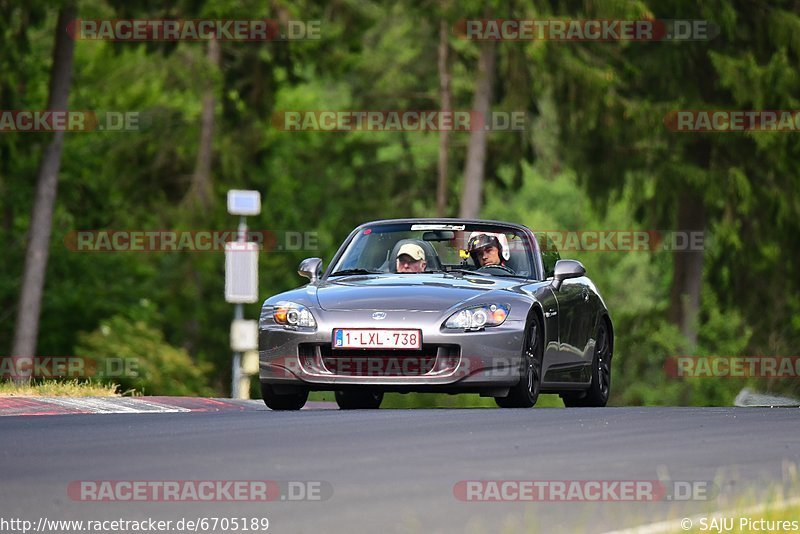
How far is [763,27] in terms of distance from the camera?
125 ft

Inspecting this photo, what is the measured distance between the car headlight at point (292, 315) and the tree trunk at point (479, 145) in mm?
24139

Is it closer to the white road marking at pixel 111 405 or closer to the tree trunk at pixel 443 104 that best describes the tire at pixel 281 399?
the white road marking at pixel 111 405

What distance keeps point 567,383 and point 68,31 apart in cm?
2194

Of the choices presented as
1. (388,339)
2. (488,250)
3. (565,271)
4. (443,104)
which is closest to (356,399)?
(488,250)

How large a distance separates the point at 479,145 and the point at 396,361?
85.1 ft

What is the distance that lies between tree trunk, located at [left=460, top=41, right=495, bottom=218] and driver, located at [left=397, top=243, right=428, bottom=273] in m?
22.9

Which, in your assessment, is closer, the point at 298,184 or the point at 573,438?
the point at 573,438

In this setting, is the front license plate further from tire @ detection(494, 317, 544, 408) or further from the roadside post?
the roadside post

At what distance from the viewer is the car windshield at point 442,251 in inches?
649

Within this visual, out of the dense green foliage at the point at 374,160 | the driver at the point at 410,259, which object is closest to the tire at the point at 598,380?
the driver at the point at 410,259

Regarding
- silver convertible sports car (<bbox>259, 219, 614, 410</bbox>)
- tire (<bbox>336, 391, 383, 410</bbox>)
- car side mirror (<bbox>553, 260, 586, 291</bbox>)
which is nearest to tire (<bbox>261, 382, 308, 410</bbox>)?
silver convertible sports car (<bbox>259, 219, 614, 410</bbox>)

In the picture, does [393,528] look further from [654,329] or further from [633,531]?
[654,329]

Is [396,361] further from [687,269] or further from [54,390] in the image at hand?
[687,269]

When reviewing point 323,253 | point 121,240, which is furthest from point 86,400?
point 323,253
